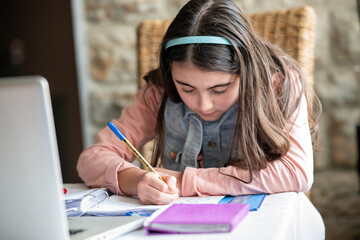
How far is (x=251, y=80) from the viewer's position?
45.7 inches

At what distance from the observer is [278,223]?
82 centimetres

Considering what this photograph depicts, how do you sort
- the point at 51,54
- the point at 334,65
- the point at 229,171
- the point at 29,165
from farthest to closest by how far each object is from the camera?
the point at 51,54 → the point at 334,65 → the point at 229,171 → the point at 29,165

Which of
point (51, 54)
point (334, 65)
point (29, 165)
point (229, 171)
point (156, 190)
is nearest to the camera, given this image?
point (29, 165)

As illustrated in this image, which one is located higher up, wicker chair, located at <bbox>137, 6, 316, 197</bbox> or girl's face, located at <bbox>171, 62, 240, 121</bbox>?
wicker chair, located at <bbox>137, 6, 316, 197</bbox>

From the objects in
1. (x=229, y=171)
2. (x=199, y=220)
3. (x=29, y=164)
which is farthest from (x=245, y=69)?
(x=29, y=164)

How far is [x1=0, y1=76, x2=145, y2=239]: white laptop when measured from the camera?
0.61 meters

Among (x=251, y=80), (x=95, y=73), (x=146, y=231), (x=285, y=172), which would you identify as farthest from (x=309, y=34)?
(x=95, y=73)

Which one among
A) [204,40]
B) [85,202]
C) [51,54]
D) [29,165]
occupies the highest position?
[204,40]

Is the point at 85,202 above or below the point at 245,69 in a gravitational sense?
below

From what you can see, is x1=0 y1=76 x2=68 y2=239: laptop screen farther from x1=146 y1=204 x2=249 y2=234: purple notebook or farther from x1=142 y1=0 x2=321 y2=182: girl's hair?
x1=142 y1=0 x2=321 y2=182: girl's hair

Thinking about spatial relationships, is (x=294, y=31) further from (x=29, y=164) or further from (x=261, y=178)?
(x=29, y=164)

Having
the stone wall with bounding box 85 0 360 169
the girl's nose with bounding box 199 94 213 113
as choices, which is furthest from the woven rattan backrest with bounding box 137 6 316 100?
the girl's nose with bounding box 199 94 213 113

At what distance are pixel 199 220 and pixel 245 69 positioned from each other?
0.48 m

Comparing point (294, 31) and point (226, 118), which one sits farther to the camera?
point (294, 31)
